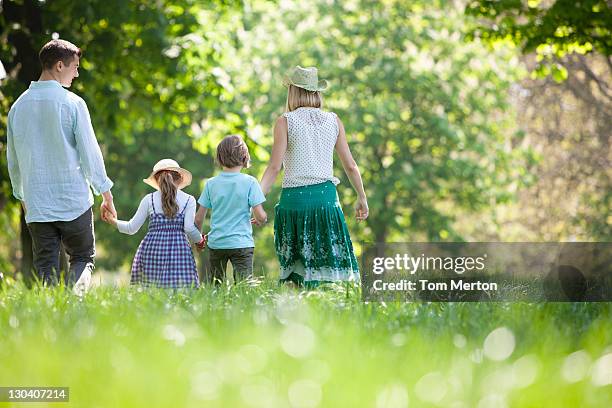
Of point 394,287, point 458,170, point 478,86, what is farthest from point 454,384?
point 478,86

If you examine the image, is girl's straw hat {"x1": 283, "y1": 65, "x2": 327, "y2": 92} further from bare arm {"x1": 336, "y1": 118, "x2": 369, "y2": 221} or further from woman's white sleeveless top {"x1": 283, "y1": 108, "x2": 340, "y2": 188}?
bare arm {"x1": 336, "y1": 118, "x2": 369, "y2": 221}

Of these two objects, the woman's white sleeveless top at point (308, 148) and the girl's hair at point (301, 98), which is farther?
the girl's hair at point (301, 98)

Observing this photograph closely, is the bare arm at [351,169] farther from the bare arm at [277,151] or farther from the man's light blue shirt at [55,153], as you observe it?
the man's light blue shirt at [55,153]

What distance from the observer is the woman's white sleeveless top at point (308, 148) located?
24.0 ft

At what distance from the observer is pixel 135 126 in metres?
16.5

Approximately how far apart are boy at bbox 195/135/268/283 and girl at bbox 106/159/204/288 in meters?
0.15

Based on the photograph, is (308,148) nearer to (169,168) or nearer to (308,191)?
(308,191)

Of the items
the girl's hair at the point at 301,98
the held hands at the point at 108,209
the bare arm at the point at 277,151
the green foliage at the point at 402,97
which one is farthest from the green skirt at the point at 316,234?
the green foliage at the point at 402,97

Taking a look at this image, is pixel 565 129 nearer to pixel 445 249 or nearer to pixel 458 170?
pixel 458 170

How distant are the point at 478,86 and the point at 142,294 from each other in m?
21.1

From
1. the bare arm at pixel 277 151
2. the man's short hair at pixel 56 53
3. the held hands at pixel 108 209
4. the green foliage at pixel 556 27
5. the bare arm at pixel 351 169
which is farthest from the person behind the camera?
the green foliage at pixel 556 27

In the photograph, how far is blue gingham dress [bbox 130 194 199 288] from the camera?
24.6 feet

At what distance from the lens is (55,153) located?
6.84 meters

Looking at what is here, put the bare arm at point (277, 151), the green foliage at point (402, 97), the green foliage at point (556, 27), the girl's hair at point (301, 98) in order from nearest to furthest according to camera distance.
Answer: the bare arm at point (277, 151), the girl's hair at point (301, 98), the green foliage at point (556, 27), the green foliage at point (402, 97)
